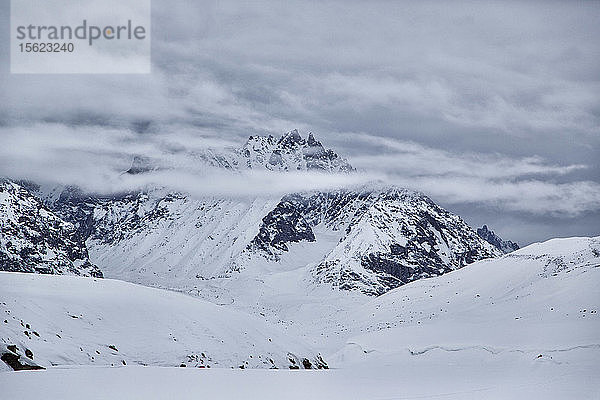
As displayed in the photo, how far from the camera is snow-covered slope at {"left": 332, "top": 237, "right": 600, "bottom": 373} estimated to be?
32.5 m

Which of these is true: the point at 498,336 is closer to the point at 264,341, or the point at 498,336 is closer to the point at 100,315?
the point at 264,341

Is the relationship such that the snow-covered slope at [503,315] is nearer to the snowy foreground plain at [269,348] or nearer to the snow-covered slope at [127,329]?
the snowy foreground plain at [269,348]

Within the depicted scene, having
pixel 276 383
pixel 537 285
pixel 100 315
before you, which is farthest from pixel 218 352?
A: pixel 537 285

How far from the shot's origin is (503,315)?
47.7 metres

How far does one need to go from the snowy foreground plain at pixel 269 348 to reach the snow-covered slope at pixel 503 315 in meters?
0.15

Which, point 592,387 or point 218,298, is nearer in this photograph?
point 592,387

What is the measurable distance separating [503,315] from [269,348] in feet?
85.8

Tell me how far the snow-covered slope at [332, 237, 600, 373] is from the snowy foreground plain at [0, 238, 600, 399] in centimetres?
15

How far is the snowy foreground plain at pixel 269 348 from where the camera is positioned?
1324cm

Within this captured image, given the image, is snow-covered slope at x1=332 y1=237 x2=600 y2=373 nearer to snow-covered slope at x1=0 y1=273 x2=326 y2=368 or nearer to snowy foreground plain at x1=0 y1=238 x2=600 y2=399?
snowy foreground plain at x1=0 y1=238 x2=600 y2=399

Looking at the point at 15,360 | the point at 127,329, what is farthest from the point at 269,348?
the point at 15,360

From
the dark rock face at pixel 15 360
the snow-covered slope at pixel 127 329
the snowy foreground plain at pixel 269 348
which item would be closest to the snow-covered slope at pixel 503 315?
the snowy foreground plain at pixel 269 348

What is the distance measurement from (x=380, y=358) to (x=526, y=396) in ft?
89.5

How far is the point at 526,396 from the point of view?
12.4 meters
